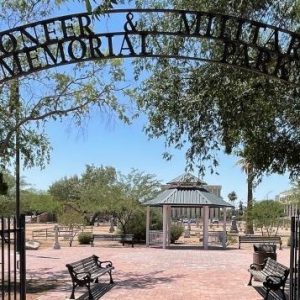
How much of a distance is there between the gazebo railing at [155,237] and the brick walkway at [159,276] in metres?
6.61

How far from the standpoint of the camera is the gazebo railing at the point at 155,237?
3550 centimetres

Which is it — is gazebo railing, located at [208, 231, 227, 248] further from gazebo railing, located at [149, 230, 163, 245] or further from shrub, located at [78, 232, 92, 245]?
shrub, located at [78, 232, 92, 245]

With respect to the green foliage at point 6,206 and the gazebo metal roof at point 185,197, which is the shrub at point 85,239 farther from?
the green foliage at point 6,206

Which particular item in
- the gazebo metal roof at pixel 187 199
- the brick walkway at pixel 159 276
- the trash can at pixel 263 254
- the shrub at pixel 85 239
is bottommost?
the shrub at pixel 85 239

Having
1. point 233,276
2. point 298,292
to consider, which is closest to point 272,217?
point 233,276

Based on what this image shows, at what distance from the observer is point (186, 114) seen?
1158cm

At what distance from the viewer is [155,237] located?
3619 cm

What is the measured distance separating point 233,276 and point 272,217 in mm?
22475

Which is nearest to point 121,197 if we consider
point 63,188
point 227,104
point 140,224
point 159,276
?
point 140,224

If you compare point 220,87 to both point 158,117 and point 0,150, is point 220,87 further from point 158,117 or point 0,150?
point 0,150

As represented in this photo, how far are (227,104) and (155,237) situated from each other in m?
25.9

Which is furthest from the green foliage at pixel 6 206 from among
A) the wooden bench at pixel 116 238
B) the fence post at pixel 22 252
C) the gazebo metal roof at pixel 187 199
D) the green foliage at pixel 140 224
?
the fence post at pixel 22 252

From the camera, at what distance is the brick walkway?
1464cm

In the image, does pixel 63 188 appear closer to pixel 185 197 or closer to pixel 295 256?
pixel 185 197
